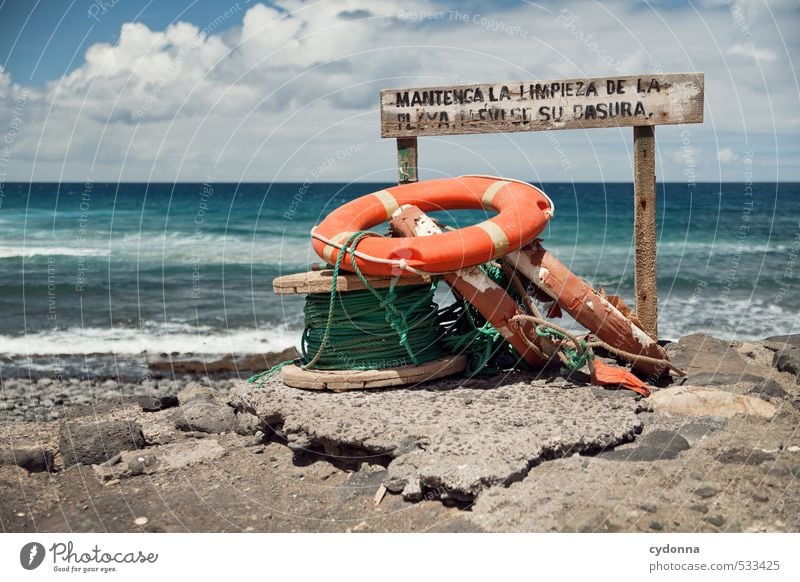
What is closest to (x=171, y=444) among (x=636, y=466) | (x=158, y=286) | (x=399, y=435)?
(x=399, y=435)

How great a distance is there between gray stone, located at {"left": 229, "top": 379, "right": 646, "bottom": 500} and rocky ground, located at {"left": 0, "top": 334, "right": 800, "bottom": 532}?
1 cm

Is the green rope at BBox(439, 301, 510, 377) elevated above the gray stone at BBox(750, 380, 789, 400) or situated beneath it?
elevated above

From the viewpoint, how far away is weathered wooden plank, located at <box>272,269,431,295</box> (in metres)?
4.92

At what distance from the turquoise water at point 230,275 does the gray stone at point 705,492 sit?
256 centimetres

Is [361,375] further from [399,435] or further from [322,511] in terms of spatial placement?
[322,511]

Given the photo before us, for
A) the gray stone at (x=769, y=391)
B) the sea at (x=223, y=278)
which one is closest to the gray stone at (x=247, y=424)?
the sea at (x=223, y=278)

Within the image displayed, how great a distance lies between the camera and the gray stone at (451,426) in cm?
386

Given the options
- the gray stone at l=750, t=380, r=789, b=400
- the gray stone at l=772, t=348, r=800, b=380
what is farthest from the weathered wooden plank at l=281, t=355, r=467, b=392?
the gray stone at l=772, t=348, r=800, b=380

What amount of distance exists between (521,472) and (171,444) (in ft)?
7.69

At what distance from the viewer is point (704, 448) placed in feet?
13.3

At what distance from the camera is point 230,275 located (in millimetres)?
16844

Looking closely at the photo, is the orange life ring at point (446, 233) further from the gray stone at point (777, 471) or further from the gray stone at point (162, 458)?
the gray stone at point (777, 471)

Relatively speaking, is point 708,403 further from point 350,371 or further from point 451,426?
point 350,371

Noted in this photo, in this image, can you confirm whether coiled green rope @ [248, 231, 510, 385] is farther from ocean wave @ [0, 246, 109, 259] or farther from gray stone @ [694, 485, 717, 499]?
ocean wave @ [0, 246, 109, 259]
